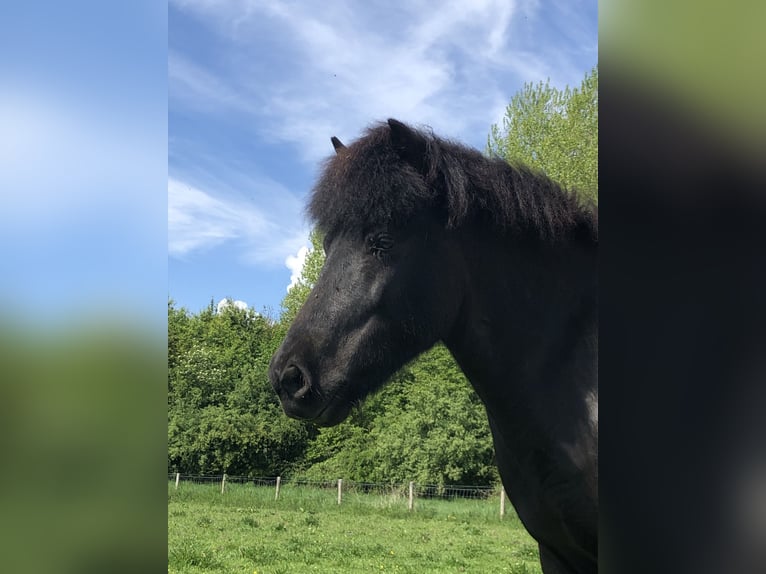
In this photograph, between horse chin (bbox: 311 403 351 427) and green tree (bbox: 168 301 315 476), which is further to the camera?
green tree (bbox: 168 301 315 476)

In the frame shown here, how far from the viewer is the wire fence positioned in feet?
42.0

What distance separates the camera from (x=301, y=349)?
1.86 meters

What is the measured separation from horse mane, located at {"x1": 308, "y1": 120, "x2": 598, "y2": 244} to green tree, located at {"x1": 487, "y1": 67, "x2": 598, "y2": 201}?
0.49ft

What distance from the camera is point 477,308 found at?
193 centimetres

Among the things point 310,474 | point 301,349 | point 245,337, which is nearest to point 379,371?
point 301,349

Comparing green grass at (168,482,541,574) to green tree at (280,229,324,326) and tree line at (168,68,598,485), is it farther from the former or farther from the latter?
green tree at (280,229,324,326)

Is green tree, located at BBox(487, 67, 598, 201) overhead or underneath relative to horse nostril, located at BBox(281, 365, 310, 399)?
overhead

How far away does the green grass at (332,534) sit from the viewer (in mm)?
6957

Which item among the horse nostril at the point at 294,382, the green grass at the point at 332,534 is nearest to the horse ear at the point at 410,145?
the horse nostril at the point at 294,382
